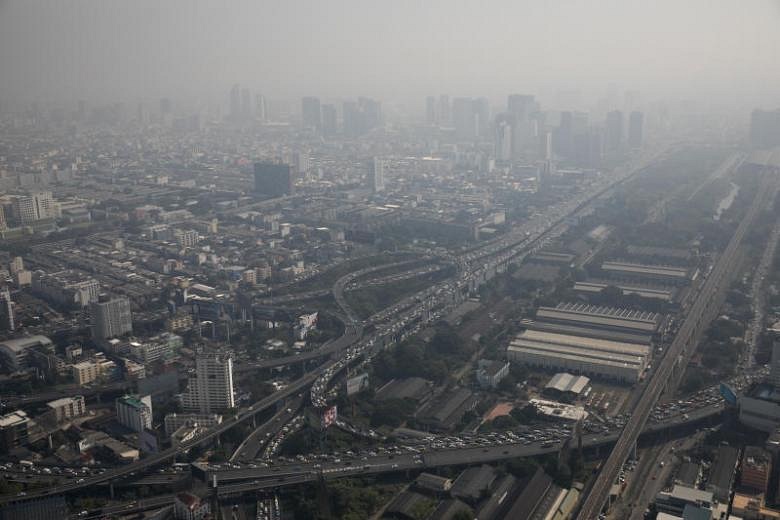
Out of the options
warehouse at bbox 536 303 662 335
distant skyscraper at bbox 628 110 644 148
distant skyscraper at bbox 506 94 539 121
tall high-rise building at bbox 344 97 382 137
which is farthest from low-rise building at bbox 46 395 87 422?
distant skyscraper at bbox 506 94 539 121

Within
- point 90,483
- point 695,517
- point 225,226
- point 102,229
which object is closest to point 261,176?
point 225,226

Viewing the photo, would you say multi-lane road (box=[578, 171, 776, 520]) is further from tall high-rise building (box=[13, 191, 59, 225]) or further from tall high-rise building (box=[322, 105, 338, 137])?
tall high-rise building (box=[322, 105, 338, 137])

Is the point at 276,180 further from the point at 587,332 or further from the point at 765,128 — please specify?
the point at 765,128

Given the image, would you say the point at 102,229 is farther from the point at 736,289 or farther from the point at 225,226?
the point at 736,289

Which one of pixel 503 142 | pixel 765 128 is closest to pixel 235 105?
pixel 503 142

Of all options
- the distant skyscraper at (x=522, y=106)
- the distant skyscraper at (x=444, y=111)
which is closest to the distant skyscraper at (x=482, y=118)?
the distant skyscraper at (x=522, y=106)

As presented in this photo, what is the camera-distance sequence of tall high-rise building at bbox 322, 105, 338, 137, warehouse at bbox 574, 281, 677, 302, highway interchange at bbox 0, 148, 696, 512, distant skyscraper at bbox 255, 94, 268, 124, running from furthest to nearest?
distant skyscraper at bbox 255, 94, 268, 124 → tall high-rise building at bbox 322, 105, 338, 137 → warehouse at bbox 574, 281, 677, 302 → highway interchange at bbox 0, 148, 696, 512

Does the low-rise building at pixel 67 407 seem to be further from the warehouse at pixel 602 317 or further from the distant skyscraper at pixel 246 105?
the distant skyscraper at pixel 246 105
